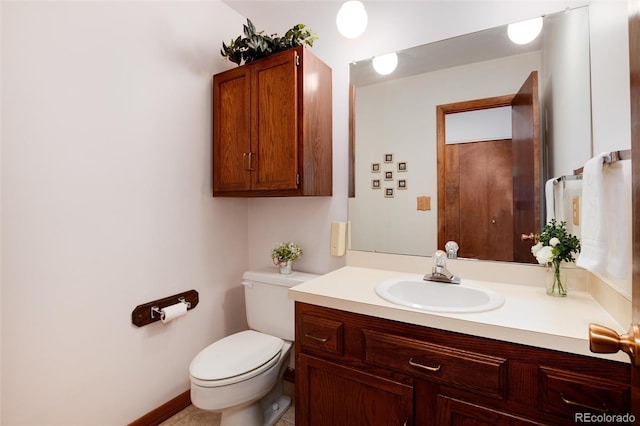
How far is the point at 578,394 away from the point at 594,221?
1.58 ft

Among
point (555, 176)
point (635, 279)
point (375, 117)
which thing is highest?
point (375, 117)

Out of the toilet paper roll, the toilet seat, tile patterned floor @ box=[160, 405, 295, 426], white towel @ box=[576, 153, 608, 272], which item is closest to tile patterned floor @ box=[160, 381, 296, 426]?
tile patterned floor @ box=[160, 405, 295, 426]

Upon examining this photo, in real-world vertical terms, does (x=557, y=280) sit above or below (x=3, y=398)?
above

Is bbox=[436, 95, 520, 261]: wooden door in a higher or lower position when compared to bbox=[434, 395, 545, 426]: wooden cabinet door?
higher

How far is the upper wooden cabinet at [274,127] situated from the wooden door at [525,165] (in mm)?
933

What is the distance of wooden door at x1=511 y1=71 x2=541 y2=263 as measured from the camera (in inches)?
52.1

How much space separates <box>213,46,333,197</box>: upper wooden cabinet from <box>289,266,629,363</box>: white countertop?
58 cm

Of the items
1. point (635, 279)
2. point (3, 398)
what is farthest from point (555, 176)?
point (3, 398)

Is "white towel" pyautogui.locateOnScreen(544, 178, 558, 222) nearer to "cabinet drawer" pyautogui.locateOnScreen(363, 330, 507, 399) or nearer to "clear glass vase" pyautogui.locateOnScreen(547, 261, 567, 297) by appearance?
"clear glass vase" pyautogui.locateOnScreen(547, 261, 567, 297)

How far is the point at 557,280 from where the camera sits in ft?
3.91

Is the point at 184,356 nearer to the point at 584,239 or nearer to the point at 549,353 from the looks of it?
the point at 549,353

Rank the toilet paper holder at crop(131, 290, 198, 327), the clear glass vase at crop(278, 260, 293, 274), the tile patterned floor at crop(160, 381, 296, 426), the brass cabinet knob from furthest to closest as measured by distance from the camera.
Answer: the clear glass vase at crop(278, 260, 293, 274)
the tile patterned floor at crop(160, 381, 296, 426)
the toilet paper holder at crop(131, 290, 198, 327)
the brass cabinet knob

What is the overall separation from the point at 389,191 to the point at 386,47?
0.79 metres

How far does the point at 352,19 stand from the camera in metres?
1.59
